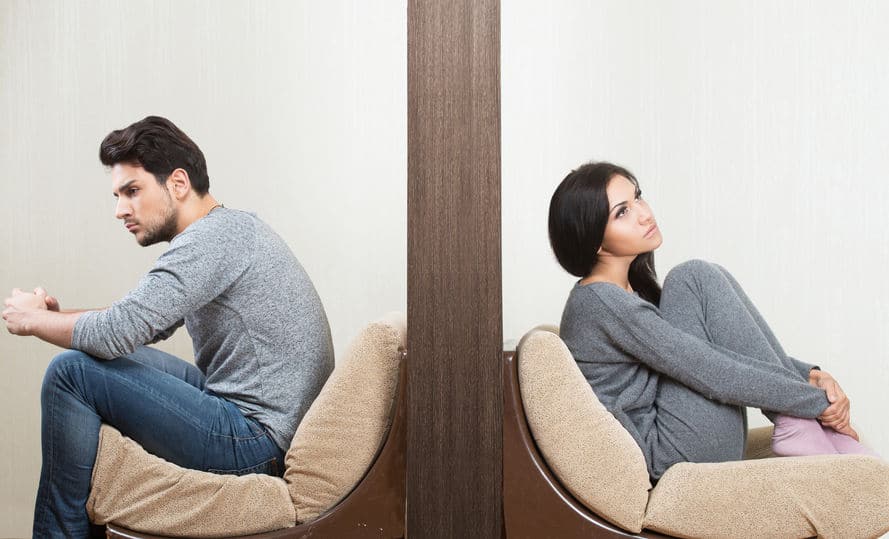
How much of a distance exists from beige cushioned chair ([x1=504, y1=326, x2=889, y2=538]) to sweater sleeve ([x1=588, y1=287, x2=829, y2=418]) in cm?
14

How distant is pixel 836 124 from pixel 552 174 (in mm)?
1136

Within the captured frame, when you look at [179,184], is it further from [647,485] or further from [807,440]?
[807,440]

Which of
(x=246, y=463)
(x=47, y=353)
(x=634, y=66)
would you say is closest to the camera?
(x=246, y=463)

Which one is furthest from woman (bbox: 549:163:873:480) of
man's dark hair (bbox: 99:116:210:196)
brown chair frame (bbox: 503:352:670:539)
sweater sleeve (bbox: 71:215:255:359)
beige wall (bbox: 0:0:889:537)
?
man's dark hair (bbox: 99:116:210:196)

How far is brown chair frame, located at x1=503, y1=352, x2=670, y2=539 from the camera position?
5.39ft

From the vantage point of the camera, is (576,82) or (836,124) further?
(836,124)

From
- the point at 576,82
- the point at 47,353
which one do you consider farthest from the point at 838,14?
the point at 47,353

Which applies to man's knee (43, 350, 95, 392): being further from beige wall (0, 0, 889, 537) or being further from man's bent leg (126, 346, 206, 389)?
beige wall (0, 0, 889, 537)

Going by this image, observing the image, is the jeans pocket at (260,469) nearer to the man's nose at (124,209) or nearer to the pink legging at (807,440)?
the man's nose at (124,209)

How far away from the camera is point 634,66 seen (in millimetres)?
2570

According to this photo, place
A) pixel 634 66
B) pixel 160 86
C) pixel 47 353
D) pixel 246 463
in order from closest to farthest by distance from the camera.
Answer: pixel 246 463
pixel 634 66
pixel 160 86
pixel 47 353

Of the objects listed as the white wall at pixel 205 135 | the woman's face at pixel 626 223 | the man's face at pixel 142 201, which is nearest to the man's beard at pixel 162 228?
the man's face at pixel 142 201

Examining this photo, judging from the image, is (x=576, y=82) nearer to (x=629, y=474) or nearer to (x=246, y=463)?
(x=629, y=474)

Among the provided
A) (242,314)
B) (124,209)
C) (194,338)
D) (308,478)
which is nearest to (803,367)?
(308,478)
